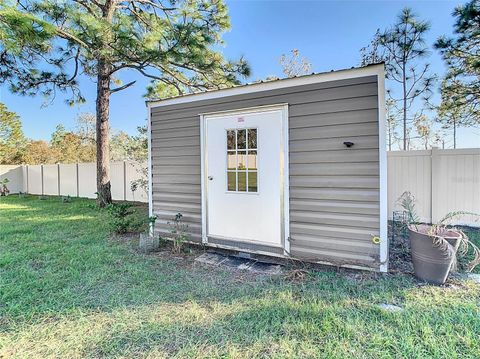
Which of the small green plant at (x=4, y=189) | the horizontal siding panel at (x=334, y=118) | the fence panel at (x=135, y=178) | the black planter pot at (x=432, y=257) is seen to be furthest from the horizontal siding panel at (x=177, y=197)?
the small green plant at (x=4, y=189)

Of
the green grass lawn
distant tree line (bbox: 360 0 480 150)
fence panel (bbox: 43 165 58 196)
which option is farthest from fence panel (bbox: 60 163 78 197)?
distant tree line (bbox: 360 0 480 150)

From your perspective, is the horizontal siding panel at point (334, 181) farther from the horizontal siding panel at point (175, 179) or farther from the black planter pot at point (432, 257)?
the horizontal siding panel at point (175, 179)

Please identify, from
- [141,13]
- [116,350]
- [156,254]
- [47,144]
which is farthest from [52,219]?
[47,144]

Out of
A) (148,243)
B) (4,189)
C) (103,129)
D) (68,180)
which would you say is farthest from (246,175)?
(4,189)

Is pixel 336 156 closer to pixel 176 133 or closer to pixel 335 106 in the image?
pixel 335 106

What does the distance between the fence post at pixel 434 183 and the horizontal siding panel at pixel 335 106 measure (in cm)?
311

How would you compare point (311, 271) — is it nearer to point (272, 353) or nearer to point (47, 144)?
point (272, 353)

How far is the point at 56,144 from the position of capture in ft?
59.8

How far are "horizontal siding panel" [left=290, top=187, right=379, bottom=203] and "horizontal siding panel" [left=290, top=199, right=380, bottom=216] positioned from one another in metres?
0.04

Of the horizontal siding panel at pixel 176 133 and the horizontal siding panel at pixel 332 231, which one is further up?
the horizontal siding panel at pixel 176 133

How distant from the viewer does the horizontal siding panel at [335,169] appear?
2.96 metres

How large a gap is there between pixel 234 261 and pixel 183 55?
16.9 ft

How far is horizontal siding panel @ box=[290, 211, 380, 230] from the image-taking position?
9.77ft

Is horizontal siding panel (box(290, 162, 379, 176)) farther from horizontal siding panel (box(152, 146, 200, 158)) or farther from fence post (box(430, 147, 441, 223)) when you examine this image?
fence post (box(430, 147, 441, 223))
